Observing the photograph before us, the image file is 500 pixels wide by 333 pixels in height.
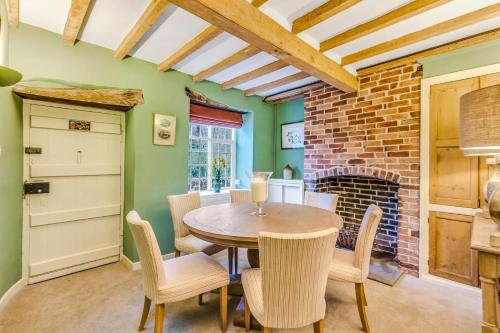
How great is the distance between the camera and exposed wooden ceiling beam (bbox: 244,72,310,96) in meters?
3.07

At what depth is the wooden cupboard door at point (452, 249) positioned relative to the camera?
2293mm

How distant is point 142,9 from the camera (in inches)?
75.5

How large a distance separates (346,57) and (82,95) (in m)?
2.74

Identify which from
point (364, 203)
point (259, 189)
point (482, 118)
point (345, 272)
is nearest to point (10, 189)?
point (259, 189)

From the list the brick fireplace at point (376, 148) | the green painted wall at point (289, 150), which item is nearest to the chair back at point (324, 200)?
the brick fireplace at point (376, 148)

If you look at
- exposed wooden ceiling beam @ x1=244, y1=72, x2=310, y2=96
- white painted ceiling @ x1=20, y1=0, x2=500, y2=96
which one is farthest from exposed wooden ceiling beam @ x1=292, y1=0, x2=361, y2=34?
exposed wooden ceiling beam @ x1=244, y1=72, x2=310, y2=96

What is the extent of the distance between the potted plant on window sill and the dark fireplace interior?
1.44 metres

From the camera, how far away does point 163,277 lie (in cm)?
→ 151

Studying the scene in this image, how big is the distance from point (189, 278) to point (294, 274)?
2.45 ft

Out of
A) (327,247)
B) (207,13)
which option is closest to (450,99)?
(327,247)

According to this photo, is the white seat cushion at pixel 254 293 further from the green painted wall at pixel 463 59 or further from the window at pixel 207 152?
the green painted wall at pixel 463 59

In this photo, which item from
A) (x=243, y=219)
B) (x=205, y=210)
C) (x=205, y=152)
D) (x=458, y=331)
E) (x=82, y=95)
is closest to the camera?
(x=458, y=331)

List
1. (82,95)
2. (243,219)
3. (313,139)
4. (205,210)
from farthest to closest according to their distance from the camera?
(313,139) < (82,95) < (205,210) < (243,219)

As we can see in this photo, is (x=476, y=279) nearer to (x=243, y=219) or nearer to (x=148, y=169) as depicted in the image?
(x=243, y=219)
